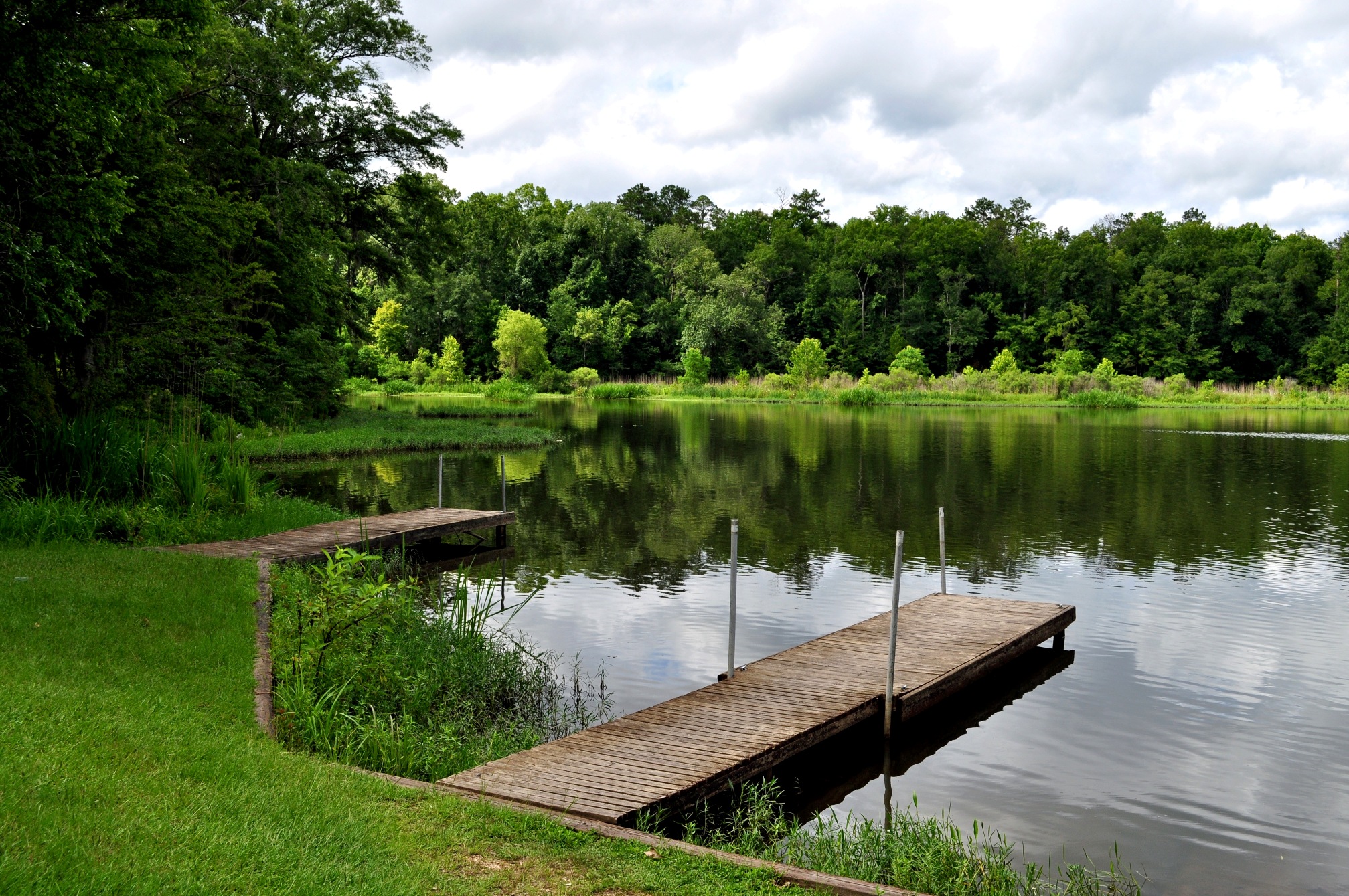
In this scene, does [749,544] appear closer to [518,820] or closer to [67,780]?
[518,820]

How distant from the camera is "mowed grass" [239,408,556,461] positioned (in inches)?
1096

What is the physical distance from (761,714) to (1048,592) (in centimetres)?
782

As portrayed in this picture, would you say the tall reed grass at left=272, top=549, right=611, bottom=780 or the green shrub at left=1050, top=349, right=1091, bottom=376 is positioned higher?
the green shrub at left=1050, top=349, right=1091, bottom=376

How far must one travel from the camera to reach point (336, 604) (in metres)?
8.05

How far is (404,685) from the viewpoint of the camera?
8320 mm

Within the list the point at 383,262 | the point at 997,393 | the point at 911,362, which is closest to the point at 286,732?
the point at 383,262

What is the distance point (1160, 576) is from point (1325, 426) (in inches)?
1650

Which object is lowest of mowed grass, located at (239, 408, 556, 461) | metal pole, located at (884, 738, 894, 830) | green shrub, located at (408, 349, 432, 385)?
metal pole, located at (884, 738, 894, 830)

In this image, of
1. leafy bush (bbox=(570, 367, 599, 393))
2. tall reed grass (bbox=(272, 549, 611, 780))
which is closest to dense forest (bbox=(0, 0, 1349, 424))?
leafy bush (bbox=(570, 367, 599, 393))

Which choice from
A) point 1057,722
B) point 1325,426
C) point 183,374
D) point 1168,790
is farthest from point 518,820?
point 1325,426

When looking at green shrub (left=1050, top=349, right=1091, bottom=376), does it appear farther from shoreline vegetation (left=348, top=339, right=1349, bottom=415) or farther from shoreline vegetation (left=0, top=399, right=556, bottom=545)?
shoreline vegetation (left=0, top=399, right=556, bottom=545)

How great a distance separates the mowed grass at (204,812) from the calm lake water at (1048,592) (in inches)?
133

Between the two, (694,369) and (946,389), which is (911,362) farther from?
(694,369)

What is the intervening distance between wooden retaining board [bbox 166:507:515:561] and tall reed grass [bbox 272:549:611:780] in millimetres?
1456
